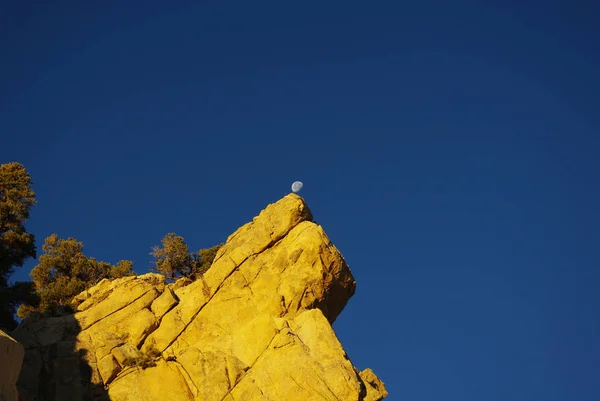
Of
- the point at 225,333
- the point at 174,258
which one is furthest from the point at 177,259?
the point at 225,333

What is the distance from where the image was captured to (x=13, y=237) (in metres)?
55.7

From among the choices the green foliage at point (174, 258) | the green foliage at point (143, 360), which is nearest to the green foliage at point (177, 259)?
the green foliage at point (174, 258)

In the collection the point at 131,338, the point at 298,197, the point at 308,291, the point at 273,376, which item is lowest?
the point at 273,376

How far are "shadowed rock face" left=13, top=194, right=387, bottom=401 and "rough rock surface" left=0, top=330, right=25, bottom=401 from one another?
9.19 meters

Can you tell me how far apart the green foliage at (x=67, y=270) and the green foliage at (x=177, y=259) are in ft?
8.73

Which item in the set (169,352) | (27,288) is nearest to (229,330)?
(169,352)

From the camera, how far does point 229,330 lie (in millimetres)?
48688

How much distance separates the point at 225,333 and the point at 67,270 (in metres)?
21.2

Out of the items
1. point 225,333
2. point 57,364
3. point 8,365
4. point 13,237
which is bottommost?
point 8,365

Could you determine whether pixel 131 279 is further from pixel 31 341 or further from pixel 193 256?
pixel 193 256

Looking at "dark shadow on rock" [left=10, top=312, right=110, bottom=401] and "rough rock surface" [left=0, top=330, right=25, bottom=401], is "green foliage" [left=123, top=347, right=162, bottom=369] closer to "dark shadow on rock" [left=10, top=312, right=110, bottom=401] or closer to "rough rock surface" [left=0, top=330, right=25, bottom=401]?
"dark shadow on rock" [left=10, top=312, right=110, bottom=401]

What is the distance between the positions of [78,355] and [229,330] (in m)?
9.35

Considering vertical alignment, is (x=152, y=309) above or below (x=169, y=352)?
above

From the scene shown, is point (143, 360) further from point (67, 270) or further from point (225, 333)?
point (67, 270)
